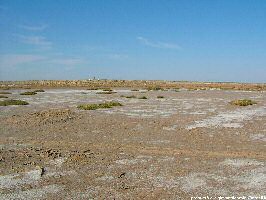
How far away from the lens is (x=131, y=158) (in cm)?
1319

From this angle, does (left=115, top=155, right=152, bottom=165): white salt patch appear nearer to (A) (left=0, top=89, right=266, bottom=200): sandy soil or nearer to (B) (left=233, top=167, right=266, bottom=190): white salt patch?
(A) (left=0, top=89, right=266, bottom=200): sandy soil

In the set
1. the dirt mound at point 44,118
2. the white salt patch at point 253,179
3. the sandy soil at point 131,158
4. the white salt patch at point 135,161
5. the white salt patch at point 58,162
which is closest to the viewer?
the sandy soil at point 131,158

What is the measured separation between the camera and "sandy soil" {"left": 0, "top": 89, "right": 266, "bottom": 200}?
993 centimetres

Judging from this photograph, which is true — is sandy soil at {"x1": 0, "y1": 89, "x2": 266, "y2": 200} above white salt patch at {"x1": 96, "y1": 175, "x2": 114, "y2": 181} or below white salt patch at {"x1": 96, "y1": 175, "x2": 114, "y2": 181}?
above

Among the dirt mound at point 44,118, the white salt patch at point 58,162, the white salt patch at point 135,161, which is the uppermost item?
the dirt mound at point 44,118

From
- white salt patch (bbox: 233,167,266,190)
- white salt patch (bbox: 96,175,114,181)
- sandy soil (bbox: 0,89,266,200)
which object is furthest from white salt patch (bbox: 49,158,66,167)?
white salt patch (bbox: 233,167,266,190)

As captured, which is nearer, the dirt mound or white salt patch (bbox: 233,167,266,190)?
white salt patch (bbox: 233,167,266,190)

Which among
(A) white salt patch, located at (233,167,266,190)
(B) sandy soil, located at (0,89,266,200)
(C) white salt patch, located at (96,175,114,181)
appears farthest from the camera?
(C) white salt patch, located at (96,175,114,181)

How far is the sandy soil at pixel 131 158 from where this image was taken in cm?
993

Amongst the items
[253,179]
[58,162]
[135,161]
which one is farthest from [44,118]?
[253,179]

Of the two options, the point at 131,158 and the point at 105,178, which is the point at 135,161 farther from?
the point at 105,178

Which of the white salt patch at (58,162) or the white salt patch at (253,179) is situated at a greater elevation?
the white salt patch at (253,179)

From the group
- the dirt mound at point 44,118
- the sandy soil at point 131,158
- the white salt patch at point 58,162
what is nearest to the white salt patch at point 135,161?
the sandy soil at point 131,158

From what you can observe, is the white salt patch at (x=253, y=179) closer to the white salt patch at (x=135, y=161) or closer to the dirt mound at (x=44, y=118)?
the white salt patch at (x=135, y=161)
